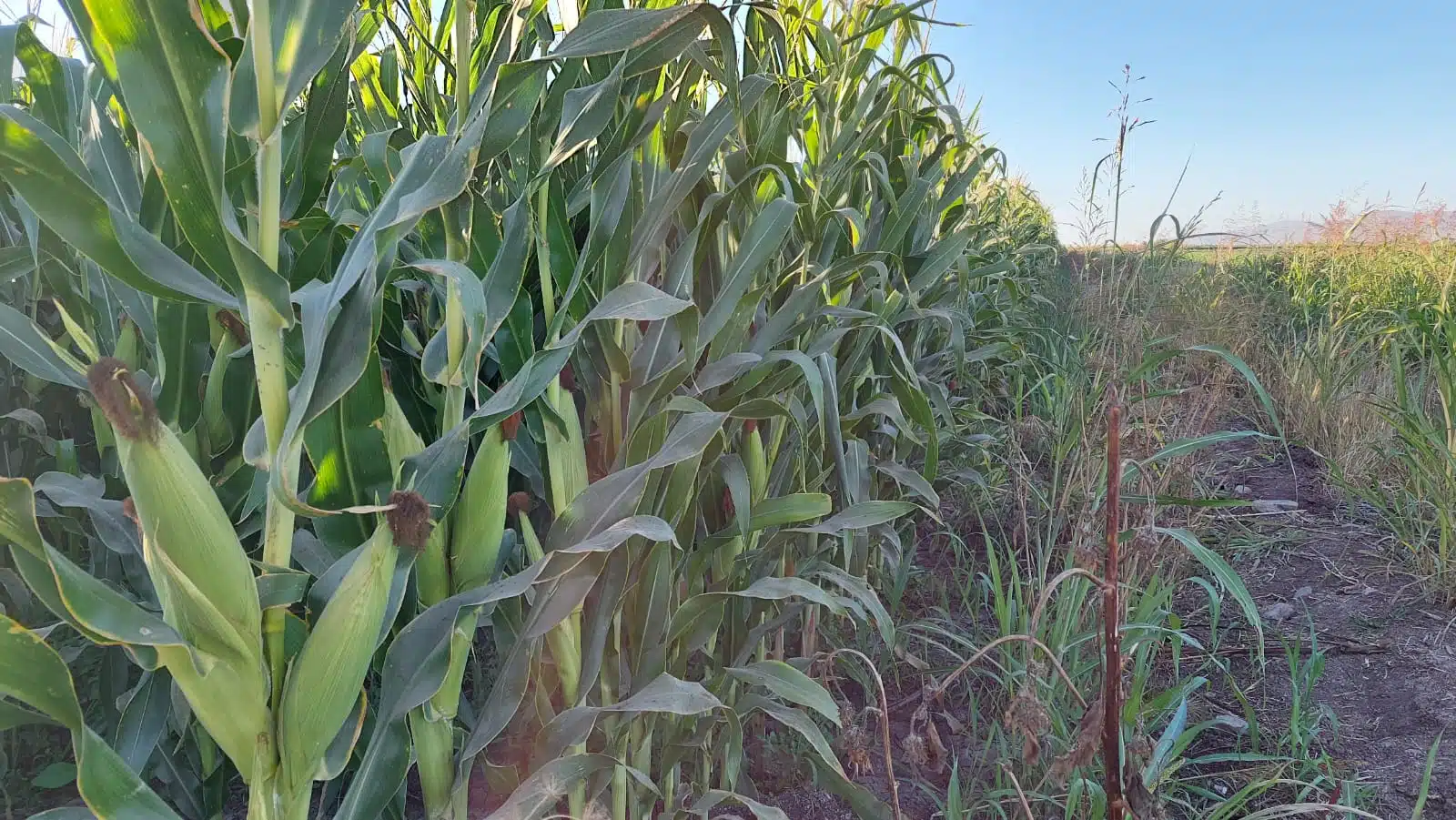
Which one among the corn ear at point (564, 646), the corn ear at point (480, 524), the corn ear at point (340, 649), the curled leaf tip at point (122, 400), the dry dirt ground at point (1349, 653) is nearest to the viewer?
the curled leaf tip at point (122, 400)

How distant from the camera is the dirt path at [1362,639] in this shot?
1387 millimetres

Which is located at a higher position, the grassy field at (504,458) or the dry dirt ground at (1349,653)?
the grassy field at (504,458)

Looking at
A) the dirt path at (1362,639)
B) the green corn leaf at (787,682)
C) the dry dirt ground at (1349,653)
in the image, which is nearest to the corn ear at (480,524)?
the green corn leaf at (787,682)

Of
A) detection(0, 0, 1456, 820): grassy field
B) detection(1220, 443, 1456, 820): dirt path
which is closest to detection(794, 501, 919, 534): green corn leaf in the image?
detection(0, 0, 1456, 820): grassy field

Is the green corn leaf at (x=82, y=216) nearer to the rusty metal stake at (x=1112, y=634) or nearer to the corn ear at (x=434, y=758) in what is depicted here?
the corn ear at (x=434, y=758)

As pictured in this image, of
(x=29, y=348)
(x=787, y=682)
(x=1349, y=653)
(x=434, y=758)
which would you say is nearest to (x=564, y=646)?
(x=434, y=758)

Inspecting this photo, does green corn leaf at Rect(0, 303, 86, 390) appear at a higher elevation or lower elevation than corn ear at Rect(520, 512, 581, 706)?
higher

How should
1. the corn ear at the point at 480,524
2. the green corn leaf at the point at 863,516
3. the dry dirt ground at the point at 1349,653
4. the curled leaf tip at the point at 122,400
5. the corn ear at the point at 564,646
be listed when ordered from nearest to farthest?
1. the curled leaf tip at the point at 122,400
2. the corn ear at the point at 480,524
3. the corn ear at the point at 564,646
4. the green corn leaf at the point at 863,516
5. the dry dirt ground at the point at 1349,653

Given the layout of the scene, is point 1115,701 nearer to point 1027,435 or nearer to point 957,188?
point 957,188

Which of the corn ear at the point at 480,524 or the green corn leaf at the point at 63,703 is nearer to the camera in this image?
the green corn leaf at the point at 63,703

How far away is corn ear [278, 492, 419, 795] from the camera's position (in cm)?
57

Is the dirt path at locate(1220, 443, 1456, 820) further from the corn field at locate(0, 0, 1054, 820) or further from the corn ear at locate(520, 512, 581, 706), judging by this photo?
the corn ear at locate(520, 512, 581, 706)

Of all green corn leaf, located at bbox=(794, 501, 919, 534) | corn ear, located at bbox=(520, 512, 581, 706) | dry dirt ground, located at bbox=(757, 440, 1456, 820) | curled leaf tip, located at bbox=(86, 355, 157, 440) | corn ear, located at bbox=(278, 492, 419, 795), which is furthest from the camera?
dry dirt ground, located at bbox=(757, 440, 1456, 820)

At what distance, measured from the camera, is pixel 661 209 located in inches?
35.6
